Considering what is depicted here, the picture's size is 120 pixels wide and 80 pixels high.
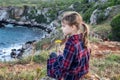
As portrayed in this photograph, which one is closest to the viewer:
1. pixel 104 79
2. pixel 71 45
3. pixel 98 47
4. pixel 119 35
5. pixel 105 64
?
pixel 71 45

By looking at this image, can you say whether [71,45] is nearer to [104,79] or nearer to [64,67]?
[64,67]

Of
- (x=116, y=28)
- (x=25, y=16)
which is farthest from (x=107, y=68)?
(x=25, y=16)

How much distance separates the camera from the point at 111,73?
9.57 meters

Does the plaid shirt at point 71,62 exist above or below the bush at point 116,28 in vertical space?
above

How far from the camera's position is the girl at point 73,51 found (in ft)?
20.6

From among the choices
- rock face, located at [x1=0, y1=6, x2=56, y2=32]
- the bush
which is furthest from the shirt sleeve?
rock face, located at [x1=0, y1=6, x2=56, y2=32]

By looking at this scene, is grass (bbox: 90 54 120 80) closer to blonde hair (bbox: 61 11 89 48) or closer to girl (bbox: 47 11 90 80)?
girl (bbox: 47 11 90 80)

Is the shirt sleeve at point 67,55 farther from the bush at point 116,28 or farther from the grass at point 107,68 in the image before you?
the bush at point 116,28

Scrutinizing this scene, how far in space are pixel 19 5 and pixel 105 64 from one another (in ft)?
305

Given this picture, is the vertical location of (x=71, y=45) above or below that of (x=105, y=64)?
above

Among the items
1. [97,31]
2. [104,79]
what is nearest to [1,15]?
[97,31]

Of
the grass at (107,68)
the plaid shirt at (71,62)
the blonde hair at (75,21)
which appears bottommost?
the grass at (107,68)

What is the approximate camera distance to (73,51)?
627 centimetres

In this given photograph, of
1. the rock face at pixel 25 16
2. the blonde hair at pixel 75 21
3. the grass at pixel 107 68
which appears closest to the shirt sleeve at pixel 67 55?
the blonde hair at pixel 75 21
